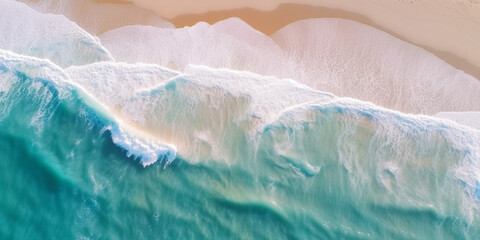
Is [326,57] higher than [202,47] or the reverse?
higher

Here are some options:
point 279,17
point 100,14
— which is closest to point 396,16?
point 279,17

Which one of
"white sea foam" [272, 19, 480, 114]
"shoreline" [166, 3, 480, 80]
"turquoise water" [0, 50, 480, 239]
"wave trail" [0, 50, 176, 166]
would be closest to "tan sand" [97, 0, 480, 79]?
"shoreline" [166, 3, 480, 80]

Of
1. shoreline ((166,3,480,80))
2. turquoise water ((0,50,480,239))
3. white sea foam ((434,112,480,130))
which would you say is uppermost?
shoreline ((166,3,480,80))

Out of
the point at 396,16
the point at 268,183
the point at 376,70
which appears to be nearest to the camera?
the point at 268,183

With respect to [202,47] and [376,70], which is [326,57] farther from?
[202,47]

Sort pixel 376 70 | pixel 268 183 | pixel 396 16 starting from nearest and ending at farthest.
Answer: pixel 268 183 → pixel 376 70 → pixel 396 16

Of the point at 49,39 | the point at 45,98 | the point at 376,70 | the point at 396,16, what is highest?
the point at 396,16

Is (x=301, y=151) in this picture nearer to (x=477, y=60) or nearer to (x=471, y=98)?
(x=471, y=98)

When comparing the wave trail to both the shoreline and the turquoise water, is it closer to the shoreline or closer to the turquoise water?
the turquoise water
